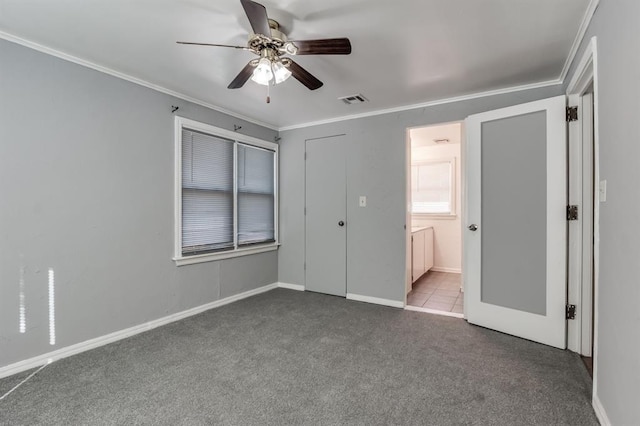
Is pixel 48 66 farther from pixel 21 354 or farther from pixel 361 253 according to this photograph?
pixel 361 253

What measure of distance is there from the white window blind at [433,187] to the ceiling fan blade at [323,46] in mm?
4485

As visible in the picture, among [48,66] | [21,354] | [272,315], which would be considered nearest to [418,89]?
[272,315]

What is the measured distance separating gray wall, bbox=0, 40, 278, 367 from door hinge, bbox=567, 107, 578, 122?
364 cm

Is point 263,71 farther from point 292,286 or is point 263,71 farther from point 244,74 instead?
point 292,286

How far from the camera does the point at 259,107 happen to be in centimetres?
368

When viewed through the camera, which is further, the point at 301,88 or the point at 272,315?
the point at 272,315

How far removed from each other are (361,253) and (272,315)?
1369 millimetres

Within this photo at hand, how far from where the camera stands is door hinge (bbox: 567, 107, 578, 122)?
246 cm

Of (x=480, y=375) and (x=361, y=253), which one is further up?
(x=361, y=253)

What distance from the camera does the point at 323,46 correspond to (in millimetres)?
1894

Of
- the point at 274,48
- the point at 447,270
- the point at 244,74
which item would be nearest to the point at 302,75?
the point at 274,48

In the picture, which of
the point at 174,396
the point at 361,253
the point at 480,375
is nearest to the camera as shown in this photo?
the point at 174,396

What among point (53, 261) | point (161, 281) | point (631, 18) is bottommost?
point (161, 281)

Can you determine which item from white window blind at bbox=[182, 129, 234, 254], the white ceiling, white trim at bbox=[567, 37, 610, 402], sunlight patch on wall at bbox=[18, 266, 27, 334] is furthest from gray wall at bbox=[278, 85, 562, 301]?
sunlight patch on wall at bbox=[18, 266, 27, 334]
